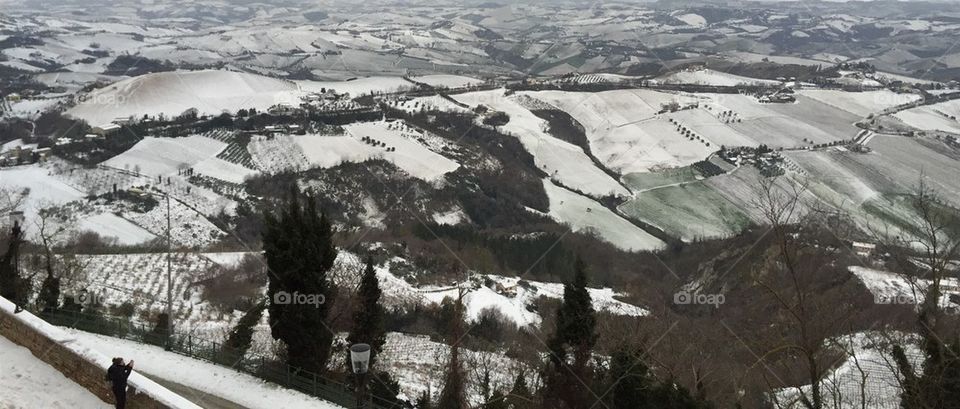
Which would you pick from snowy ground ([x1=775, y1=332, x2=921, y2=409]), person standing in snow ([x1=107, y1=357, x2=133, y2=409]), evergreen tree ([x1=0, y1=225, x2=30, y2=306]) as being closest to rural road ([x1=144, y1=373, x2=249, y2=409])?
person standing in snow ([x1=107, y1=357, x2=133, y2=409])

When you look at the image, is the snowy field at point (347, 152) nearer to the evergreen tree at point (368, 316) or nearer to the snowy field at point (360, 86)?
the snowy field at point (360, 86)

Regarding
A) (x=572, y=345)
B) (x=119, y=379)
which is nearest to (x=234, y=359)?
(x=119, y=379)

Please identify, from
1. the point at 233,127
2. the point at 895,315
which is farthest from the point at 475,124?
the point at 895,315

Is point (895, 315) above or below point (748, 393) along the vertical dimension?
below

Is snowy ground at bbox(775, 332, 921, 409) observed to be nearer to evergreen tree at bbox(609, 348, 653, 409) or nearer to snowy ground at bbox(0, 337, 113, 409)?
evergreen tree at bbox(609, 348, 653, 409)

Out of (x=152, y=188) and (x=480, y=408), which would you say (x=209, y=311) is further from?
(x=152, y=188)

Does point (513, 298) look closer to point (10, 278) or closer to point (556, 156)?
point (10, 278)
